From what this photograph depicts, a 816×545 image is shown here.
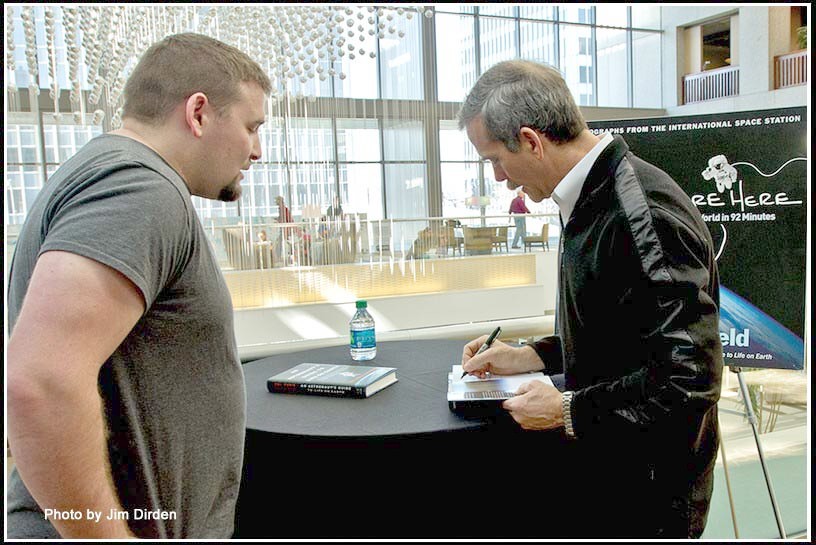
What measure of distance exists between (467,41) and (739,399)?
11111 millimetres

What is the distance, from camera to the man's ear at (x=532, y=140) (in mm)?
1372

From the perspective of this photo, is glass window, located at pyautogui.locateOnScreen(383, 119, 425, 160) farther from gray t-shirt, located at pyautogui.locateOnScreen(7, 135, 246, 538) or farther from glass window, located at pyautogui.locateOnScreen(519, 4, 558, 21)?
gray t-shirt, located at pyautogui.locateOnScreen(7, 135, 246, 538)

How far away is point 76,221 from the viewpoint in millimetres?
759

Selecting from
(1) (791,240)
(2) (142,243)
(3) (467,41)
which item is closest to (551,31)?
(3) (467,41)

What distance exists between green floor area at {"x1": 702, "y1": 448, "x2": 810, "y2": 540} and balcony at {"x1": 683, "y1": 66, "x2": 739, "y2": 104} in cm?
1333

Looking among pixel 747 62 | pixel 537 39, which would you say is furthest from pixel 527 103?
pixel 747 62

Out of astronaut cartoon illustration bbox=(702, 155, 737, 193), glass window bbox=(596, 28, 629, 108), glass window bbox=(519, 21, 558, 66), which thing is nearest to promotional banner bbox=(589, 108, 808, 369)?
astronaut cartoon illustration bbox=(702, 155, 737, 193)

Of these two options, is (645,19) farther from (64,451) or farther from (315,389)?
(64,451)

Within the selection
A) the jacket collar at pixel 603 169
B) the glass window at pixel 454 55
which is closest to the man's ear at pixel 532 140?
the jacket collar at pixel 603 169

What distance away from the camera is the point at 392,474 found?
139 centimetres

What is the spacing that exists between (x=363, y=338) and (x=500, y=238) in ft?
24.2

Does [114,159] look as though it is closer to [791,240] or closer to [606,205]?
[606,205]

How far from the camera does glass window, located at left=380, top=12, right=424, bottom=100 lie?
40.8 feet

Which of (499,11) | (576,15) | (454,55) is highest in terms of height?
(576,15)
